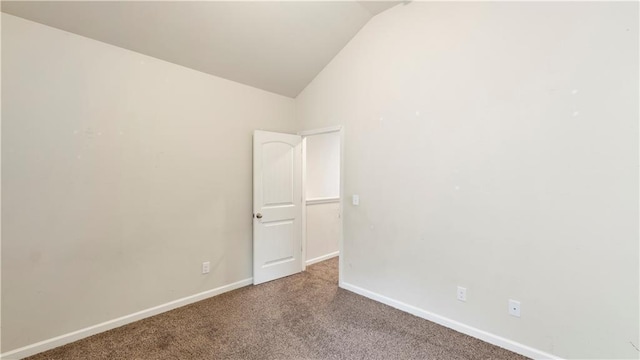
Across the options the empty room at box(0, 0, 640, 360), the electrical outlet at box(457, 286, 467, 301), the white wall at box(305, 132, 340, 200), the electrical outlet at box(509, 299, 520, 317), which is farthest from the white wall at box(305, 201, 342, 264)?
the electrical outlet at box(509, 299, 520, 317)

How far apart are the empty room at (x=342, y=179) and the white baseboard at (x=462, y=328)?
13 millimetres

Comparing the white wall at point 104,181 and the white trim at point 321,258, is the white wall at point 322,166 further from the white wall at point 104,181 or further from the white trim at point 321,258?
the white wall at point 104,181

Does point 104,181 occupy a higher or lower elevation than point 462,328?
higher

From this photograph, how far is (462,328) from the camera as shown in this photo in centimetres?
246

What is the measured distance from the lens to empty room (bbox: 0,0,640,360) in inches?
76.5

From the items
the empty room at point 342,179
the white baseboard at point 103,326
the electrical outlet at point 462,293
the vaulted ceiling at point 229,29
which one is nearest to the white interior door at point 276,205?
the empty room at point 342,179

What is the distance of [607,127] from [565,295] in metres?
1.20

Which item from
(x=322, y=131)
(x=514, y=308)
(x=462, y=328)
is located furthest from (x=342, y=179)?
(x=514, y=308)

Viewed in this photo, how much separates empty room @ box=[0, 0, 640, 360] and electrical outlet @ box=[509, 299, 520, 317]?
2cm

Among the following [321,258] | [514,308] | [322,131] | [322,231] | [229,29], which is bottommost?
[321,258]

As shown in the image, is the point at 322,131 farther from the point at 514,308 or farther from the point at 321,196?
the point at 514,308

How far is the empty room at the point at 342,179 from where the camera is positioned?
1.94 m

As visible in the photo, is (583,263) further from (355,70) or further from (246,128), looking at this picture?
(246,128)

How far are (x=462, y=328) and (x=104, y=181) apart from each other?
3.41 meters
